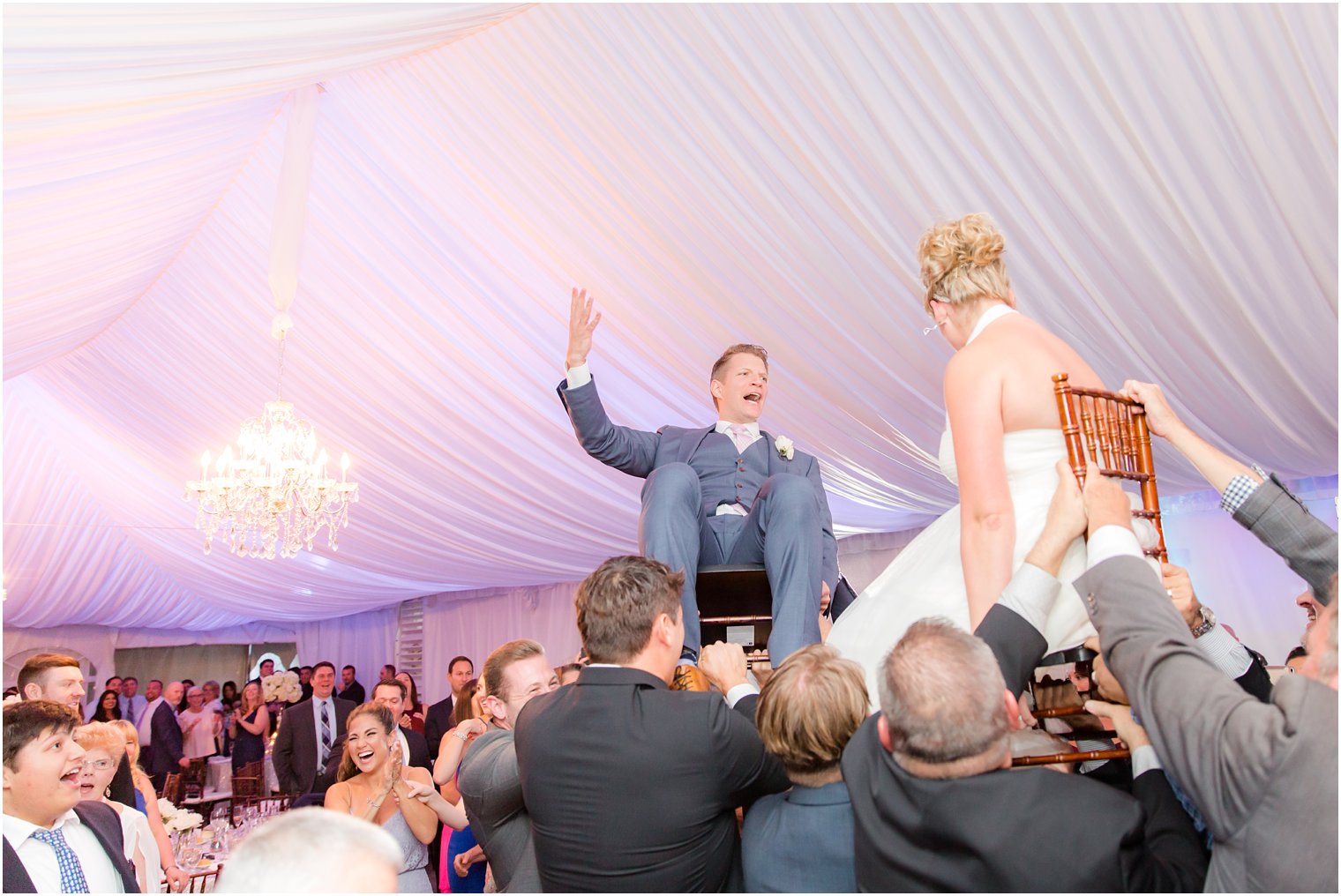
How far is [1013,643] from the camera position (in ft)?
5.34

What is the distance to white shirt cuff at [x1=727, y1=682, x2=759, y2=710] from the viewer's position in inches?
84.4

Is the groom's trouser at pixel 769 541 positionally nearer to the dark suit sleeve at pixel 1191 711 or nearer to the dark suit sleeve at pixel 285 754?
the dark suit sleeve at pixel 1191 711

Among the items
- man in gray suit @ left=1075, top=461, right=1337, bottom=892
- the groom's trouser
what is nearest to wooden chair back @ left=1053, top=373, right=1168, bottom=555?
man in gray suit @ left=1075, top=461, right=1337, bottom=892

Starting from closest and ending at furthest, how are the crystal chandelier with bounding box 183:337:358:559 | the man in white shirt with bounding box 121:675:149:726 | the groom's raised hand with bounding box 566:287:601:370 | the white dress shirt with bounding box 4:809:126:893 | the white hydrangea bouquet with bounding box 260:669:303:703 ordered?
the white dress shirt with bounding box 4:809:126:893 < the groom's raised hand with bounding box 566:287:601:370 < the crystal chandelier with bounding box 183:337:358:559 < the white hydrangea bouquet with bounding box 260:669:303:703 < the man in white shirt with bounding box 121:675:149:726

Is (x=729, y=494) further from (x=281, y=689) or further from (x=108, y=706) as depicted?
(x=281, y=689)

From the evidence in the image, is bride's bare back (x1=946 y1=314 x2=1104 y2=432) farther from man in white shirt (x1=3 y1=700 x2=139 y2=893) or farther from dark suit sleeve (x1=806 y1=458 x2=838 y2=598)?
man in white shirt (x1=3 y1=700 x2=139 y2=893)

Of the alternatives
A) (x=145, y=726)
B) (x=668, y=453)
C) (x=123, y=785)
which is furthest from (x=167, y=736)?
(x=668, y=453)

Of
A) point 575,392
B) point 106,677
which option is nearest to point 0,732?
point 575,392

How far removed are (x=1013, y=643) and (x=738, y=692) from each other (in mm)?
700

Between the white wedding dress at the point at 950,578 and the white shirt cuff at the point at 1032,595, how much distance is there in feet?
0.25

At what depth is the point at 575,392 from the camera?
3410 mm

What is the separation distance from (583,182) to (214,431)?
5.21 meters

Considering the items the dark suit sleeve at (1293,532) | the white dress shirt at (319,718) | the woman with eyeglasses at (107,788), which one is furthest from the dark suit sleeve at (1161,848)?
the white dress shirt at (319,718)

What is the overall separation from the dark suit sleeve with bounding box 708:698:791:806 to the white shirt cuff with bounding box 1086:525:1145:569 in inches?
26.7
